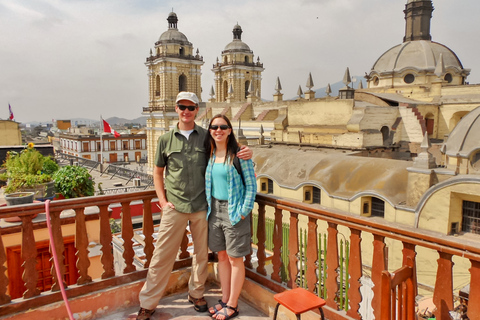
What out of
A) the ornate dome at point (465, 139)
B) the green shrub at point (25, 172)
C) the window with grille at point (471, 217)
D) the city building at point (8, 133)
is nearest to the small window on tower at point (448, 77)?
the ornate dome at point (465, 139)

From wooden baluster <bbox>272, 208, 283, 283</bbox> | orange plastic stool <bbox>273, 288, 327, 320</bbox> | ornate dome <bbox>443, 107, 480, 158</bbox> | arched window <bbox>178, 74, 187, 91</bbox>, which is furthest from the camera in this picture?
arched window <bbox>178, 74, 187, 91</bbox>

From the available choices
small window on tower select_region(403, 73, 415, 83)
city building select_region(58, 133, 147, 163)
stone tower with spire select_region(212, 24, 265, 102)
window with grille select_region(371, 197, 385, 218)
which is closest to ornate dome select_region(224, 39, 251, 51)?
stone tower with spire select_region(212, 24, 265, 102)

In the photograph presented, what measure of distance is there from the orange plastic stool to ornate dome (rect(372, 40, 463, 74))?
1374 inches

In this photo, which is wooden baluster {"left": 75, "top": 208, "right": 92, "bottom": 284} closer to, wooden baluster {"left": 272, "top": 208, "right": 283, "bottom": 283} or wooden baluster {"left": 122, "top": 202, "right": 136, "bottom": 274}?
wooden baluster {"left": 122, "top": 202, "right": 136, "bottom": 274}

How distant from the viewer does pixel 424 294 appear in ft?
35.1

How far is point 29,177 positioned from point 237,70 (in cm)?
5108

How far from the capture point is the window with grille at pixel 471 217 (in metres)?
11.3

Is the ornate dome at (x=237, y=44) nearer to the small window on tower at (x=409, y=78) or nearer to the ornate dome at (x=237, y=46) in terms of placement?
the ornate dome at (x=237, y=46)

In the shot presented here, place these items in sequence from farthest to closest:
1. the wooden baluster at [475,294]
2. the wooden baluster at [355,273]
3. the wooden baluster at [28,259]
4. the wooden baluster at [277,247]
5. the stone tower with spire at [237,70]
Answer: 1. the stone tower with spire at [237,70]
2. the wooden baluster at [277,247]
3. the wooden baluster at [28,259]
4. the wooden baluster at [355,273]
5. the wooden baluster at [475,294]

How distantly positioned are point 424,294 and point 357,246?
31.5 ft

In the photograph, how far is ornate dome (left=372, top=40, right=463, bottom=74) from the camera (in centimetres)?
3338

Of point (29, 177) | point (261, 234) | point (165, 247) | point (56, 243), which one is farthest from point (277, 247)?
point (29, 177)

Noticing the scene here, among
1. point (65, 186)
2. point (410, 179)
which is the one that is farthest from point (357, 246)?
point (410, 179)

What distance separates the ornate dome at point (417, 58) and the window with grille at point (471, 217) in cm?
2492
